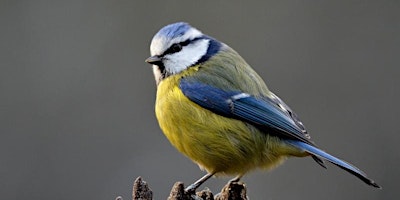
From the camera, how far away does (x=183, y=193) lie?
12.3 ft

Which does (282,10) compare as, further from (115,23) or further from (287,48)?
(115,23)

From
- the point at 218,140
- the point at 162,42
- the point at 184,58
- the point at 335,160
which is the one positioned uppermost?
the point at 162,42

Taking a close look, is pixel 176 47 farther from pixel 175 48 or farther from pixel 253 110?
pixel 253 110

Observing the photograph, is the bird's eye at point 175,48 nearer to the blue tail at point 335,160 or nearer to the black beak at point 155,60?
the black beak at point 155,60

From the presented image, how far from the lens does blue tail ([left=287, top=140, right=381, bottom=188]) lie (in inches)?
152

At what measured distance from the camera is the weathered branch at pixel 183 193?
365 centimetres

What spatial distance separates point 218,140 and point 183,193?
37cm

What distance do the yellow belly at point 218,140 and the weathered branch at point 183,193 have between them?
7.8 inches

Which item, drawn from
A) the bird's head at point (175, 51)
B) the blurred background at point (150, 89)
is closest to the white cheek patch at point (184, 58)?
the bird's head at point (175, 51)

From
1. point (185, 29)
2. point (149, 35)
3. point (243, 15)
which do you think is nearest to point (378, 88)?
point (243, 15)

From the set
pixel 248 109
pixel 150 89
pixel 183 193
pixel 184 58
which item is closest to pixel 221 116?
pixel 248 109

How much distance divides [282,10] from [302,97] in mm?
913

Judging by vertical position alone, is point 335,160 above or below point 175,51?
below

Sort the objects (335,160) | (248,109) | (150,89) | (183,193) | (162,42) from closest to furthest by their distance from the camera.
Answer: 1. (183,193)
2. (335,160)
3. (248,109)
4. (162,42)
5. (150,89)
